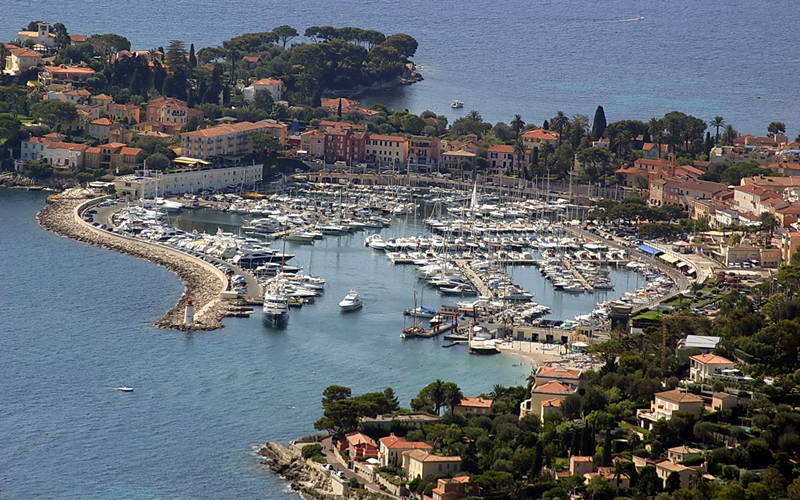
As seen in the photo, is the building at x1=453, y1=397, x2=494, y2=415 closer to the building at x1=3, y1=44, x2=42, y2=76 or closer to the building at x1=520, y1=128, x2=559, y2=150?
the building at x1=520, y1=128, x2=559, y2=150

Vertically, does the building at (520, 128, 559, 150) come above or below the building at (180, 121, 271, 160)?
above

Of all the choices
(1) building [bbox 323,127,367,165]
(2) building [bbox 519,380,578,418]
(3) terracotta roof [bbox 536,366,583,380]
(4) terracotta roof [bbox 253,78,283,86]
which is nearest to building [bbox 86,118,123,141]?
(1) building [bbox 323,127,367,165]

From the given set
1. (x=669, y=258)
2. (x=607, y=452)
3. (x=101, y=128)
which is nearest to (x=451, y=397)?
(x=607, y=452)

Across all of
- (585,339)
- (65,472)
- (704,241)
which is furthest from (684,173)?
(65,472)

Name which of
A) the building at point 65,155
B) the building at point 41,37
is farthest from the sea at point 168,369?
the building at point 41,37

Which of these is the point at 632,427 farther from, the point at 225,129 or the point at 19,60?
the point at 19,60

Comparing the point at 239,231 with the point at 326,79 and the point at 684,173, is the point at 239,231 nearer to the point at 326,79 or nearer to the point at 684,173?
the point at 684,173
